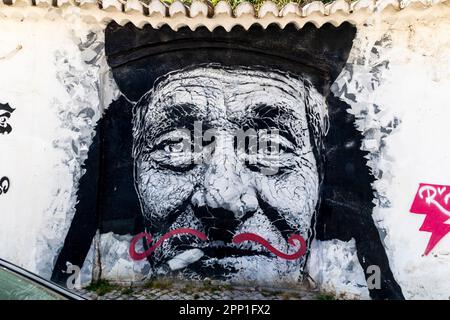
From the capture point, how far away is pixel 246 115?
5.31 m

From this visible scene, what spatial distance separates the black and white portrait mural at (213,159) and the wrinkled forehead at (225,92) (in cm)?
1

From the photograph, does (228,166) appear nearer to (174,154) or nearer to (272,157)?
(272,157)

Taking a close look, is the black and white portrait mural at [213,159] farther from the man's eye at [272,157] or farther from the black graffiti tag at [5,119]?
the black graffiti tag at [5,119]

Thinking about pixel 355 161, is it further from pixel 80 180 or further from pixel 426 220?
pixel 80 180

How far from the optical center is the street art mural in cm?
511

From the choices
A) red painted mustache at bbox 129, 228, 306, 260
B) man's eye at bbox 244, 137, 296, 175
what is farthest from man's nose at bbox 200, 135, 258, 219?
red painted mustache at bbox 129, 228, 306, 260

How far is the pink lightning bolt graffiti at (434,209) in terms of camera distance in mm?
4746

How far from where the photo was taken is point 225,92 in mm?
5316

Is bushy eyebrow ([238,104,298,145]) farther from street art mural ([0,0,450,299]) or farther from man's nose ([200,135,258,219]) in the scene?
man's nose ([200,135,258,219])

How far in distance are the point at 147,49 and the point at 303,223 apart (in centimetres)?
268

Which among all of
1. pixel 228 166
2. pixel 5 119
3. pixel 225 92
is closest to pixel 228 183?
Result: pixel 228 166

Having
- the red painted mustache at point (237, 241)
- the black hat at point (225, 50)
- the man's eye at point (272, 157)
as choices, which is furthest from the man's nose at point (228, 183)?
the black hat at point (225, 50)

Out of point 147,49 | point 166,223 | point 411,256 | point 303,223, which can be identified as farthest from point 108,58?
point 411,256

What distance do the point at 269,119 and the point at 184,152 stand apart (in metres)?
1.06
